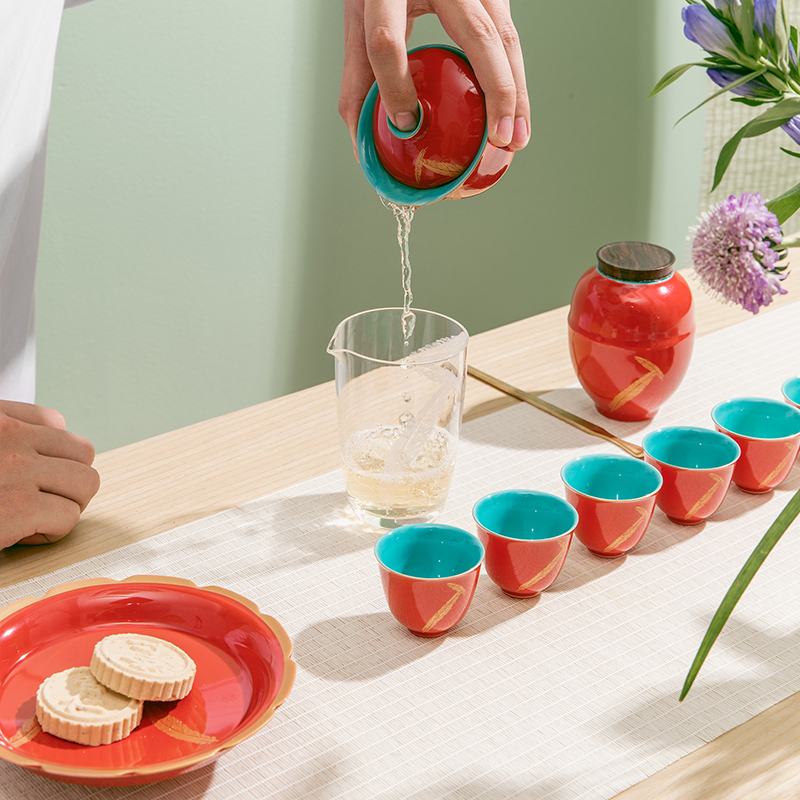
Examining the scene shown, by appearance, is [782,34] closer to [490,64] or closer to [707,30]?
[707,30]

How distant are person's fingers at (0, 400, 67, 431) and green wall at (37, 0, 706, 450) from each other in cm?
92

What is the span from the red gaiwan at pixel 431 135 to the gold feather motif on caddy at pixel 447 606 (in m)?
0.35

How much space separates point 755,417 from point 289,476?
478 mm

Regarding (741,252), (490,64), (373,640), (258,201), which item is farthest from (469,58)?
(258,201)

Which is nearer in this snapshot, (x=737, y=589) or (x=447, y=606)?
(x=737, y=589)

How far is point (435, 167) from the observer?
84 centimetres

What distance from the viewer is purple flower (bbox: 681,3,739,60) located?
604 mm

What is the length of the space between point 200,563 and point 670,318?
1.82 feet

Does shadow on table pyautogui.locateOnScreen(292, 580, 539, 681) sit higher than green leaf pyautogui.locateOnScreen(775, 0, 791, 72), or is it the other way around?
green leaf pyautogui.locateOnScreen(775, 0, 791, 72)

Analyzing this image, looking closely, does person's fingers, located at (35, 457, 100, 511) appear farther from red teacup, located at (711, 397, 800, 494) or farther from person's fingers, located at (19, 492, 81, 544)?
red teacup, located at (711, 397, 800, 494)

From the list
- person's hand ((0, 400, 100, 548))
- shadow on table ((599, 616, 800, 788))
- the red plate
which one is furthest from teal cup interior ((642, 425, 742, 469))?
person's hand ((0, 400, 100, 548))

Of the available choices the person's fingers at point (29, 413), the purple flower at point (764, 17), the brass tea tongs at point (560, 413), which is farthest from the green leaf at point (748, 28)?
the person's fingers at point (29, 413)

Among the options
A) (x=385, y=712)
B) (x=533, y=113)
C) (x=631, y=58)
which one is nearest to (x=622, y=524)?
(x=385, y=712)

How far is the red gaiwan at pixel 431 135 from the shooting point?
0.81m
